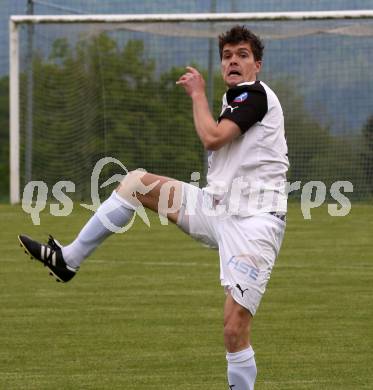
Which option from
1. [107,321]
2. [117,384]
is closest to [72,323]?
[107,321]

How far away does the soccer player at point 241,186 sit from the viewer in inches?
251

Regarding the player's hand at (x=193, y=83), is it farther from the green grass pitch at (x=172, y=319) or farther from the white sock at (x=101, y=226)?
the green grass pitch at (x=172, y=319)

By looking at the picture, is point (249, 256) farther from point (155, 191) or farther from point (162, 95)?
point (162, 95)

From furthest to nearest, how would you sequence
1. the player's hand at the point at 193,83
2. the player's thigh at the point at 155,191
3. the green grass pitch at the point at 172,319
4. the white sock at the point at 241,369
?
1. the green grass pitch at the point at 172,319
2. the player's thigh at the point at 155,191
3. the white sock at the point at 241,369
4. the player's hand at the point at 193,83

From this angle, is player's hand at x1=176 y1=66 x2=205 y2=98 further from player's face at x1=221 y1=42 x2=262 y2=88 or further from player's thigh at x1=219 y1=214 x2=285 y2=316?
player's thigh at x1=219 y1=214 x2=285 y2=316

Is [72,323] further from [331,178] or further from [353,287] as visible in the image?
[331,178]

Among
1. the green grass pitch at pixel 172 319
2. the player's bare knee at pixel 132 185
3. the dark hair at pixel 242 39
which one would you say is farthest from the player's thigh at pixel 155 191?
the green grass pitch at pixel 172 319

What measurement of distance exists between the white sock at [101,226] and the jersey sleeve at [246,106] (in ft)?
2.68

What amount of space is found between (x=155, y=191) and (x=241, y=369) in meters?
1.08

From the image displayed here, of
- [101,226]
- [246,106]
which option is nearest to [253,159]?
[246,106]

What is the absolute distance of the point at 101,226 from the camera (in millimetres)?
6797

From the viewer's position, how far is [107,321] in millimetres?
9727

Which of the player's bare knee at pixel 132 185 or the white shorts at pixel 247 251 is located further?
the player's bare knee at pixel 132 185

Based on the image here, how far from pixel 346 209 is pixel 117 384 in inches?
463
